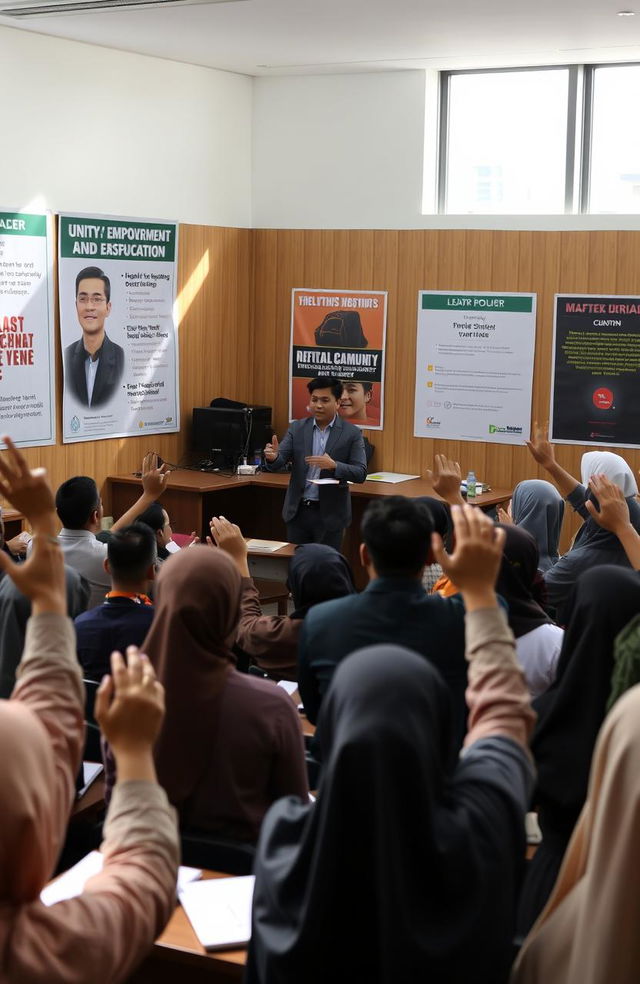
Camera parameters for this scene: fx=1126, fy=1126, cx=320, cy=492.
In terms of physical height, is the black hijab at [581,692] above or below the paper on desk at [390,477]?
above

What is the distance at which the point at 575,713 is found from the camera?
274 centimetres

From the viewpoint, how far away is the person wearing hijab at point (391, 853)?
56.8 inches

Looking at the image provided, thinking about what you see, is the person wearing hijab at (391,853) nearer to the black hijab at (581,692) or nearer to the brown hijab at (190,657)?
the brown hijab at (190,657)

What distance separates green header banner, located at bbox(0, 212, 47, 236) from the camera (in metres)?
7.17

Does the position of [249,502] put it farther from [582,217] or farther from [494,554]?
[494,554]


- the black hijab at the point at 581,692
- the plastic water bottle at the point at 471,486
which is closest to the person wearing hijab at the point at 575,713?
the black hijab at the point at 581,692

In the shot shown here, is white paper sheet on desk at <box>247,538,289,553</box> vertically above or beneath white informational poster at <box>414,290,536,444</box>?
beneath

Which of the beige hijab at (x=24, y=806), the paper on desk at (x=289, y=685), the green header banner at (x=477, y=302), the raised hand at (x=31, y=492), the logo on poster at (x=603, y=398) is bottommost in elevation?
the paper on desk at (x=289, y=685)

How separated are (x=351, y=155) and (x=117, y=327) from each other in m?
2.31

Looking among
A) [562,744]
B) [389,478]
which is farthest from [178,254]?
[562,744]

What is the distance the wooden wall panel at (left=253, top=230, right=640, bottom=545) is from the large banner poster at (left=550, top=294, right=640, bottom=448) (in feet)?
0.25

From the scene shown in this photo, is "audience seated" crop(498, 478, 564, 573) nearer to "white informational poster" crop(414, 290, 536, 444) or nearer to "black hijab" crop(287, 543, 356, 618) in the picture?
"black hijab" crop(287, 543, 356, 618)

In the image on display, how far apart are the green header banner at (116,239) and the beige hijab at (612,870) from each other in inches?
268

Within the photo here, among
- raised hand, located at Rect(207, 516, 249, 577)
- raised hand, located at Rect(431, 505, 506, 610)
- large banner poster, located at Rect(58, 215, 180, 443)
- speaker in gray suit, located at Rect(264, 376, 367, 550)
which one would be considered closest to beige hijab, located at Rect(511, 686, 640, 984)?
raised hand, located at Rect(431, 505, 506, 610)
